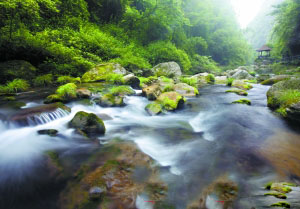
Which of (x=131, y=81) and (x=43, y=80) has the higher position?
(x=43, y=80)

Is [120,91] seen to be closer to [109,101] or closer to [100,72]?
[109,101]

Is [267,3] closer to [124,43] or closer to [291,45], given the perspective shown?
[291,45]

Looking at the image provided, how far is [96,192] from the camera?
2330 mm

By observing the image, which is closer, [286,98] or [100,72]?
[286,98]

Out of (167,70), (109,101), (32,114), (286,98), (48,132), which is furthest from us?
(167,70)

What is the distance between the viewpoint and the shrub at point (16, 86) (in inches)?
293

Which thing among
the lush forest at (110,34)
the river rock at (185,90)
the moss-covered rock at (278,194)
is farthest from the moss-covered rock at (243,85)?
the moss-covered rock at (278,194)

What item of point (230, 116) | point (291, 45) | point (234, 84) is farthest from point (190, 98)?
point (291, 45)

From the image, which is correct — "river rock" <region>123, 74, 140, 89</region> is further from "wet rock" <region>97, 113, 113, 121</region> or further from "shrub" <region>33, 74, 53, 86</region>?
"wet rock" <region>97, 113, 113, 121</region>

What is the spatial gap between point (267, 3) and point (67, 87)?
449ft

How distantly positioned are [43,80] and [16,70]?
1183mm

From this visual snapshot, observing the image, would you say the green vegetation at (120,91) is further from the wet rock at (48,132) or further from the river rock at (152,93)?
the wet rock at (48,132)

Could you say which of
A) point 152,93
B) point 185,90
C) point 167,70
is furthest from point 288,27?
point 152,93

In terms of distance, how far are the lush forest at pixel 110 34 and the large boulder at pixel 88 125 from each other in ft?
20.1
